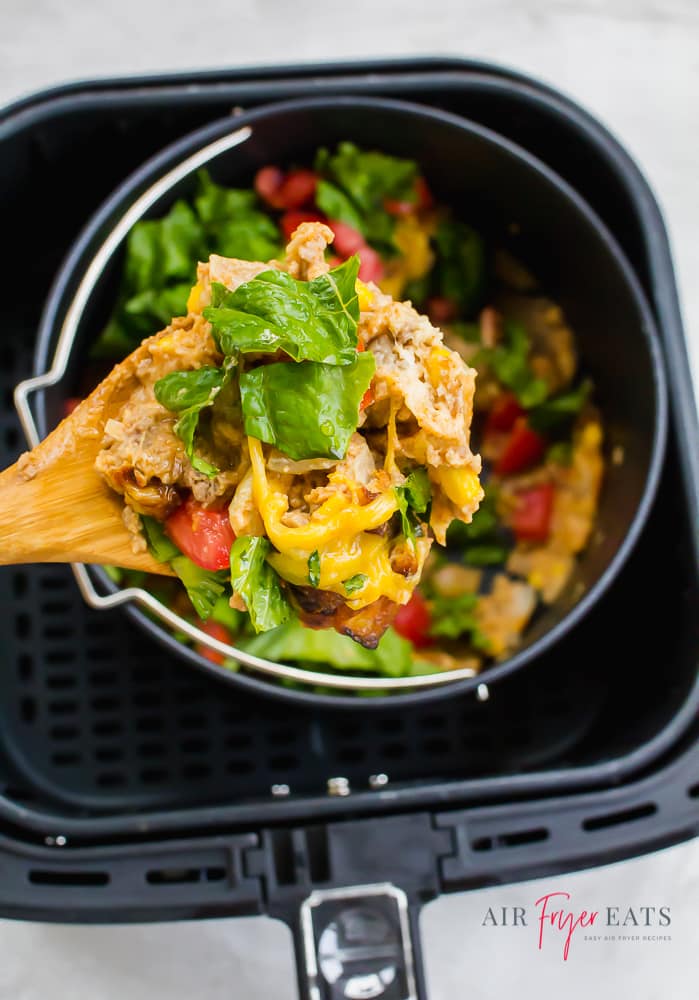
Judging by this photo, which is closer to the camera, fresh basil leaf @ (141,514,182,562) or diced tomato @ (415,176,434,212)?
fresh basil leaf @ (141,514,182,562)

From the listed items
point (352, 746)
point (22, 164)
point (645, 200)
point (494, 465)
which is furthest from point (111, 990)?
point (645, 200)

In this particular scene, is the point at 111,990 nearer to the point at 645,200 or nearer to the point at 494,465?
the point at 494,465

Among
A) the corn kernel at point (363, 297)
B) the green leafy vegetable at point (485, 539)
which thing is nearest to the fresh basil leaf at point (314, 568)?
the corn kernel at point (363, 297)

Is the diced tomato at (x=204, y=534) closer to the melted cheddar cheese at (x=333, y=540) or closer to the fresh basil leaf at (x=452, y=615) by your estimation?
the melted cheddar cheese at (x=333, y=540)

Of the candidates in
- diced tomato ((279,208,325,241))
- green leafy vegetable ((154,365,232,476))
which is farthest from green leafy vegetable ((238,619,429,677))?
diced tomato ((279,208,325,241))

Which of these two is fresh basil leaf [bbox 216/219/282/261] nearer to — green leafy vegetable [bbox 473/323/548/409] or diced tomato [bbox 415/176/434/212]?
diced tomato [bbox 415/176/434/212]

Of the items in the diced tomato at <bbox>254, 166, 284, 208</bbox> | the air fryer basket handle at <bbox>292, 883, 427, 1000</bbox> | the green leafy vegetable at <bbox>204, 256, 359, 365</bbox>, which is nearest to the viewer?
the green leafy vegetable at <bbox>204, 256, 359, 365</bbox>
